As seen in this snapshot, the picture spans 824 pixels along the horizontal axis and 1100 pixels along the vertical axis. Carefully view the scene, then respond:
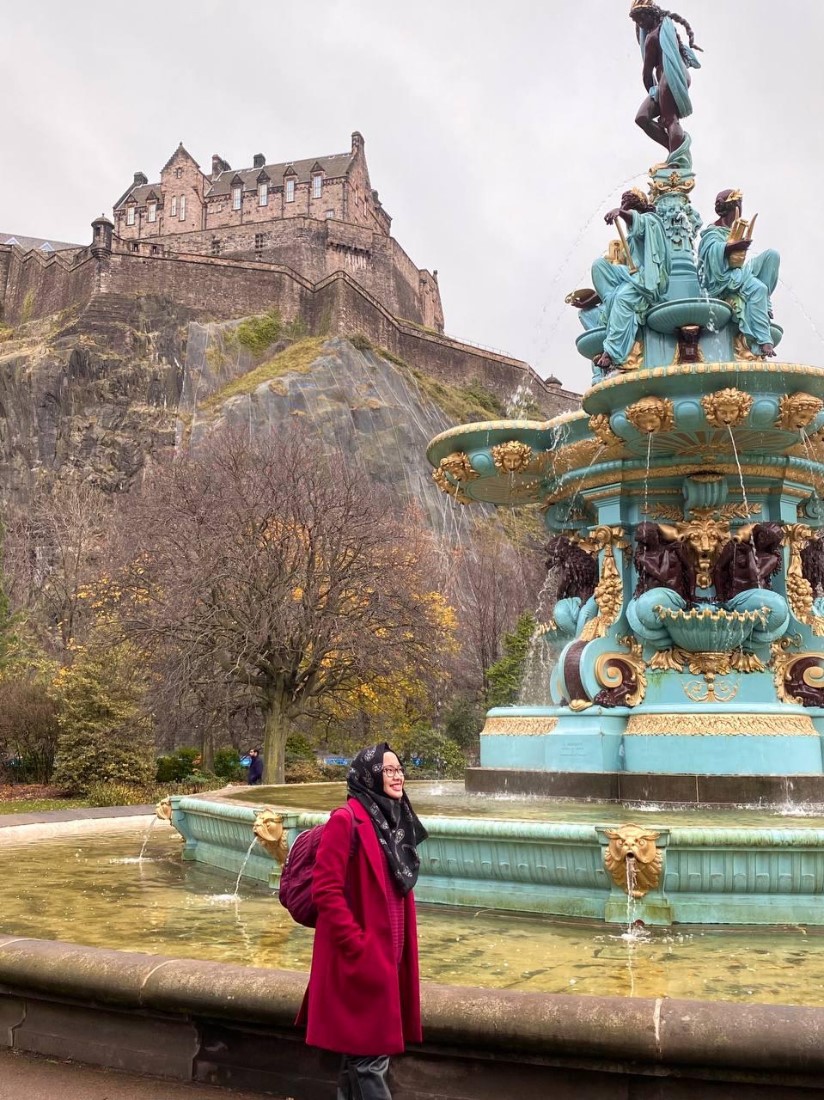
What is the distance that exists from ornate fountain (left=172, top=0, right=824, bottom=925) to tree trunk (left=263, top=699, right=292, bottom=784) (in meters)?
11.6

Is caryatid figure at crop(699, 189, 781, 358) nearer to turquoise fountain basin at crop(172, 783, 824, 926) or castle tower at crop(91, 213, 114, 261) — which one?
turquoise fountain basin at crop(172, 783, 824, 926)

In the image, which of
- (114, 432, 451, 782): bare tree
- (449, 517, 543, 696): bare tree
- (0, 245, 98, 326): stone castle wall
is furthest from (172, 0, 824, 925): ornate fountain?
(0, 245, 98, 326): stone castle wall

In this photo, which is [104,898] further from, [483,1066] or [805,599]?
[805,599]

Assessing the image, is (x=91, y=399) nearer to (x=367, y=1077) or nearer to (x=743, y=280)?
(x=743, y=280)

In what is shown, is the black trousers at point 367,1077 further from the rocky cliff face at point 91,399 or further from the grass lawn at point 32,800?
the rocky cliff face at point 91,399

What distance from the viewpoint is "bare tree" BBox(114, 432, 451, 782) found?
72.5 ft

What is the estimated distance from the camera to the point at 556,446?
999 cm

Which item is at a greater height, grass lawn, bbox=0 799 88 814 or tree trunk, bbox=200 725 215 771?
tree trunk, bbox=200 725 215 771

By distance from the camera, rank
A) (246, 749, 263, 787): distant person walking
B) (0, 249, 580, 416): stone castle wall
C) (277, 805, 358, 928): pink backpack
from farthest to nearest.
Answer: (0, 249, 580, 416): stone castle wall → (246, 749, 263, 787): distant person walking → (277, 805, 358, 928): pink backpack

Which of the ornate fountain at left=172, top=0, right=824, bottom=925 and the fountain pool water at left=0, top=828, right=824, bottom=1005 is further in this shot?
the ornate fountain at left=172, top=0, right=824, bottom=925

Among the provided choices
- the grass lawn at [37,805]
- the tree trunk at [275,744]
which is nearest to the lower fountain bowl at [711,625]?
the grass lawn at [37,805]

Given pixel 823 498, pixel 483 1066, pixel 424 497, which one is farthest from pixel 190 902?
pixel 424 497

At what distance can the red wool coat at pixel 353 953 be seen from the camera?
114 inches

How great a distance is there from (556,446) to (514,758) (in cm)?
308
